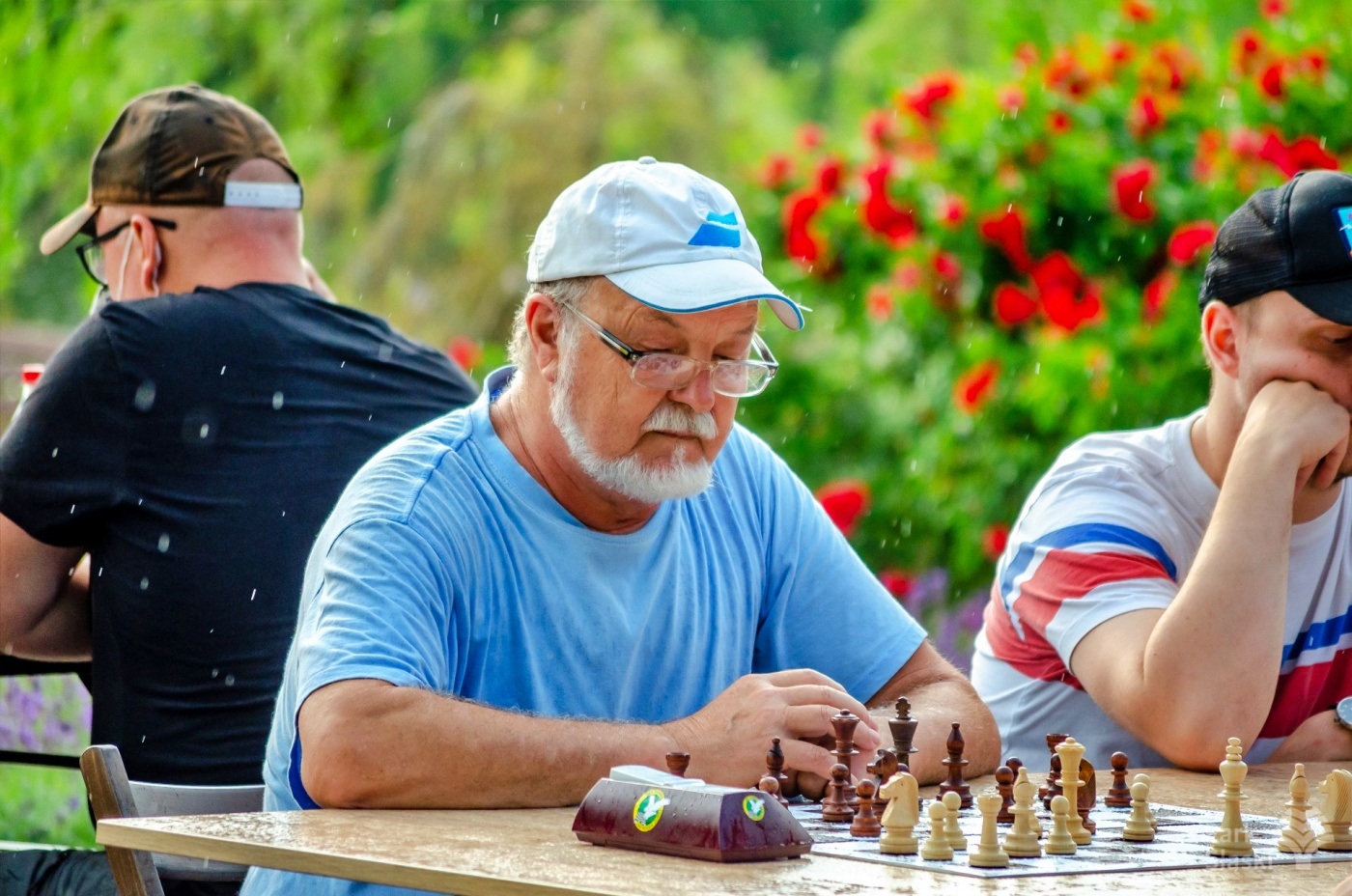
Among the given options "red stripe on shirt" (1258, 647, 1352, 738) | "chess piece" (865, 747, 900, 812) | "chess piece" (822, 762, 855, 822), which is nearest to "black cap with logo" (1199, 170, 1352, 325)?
"red stripe on shirt" (1258, 647, 1352, 738)

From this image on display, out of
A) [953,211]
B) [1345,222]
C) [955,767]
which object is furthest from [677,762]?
[953,211]

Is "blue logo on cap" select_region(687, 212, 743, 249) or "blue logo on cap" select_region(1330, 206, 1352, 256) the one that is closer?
"blue logo on cap" select_region(687, 212, 743, 249)

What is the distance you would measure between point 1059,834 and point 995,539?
4.11 metres

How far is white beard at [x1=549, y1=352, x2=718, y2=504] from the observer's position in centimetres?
296

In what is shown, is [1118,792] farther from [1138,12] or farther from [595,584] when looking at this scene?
[1138,12]

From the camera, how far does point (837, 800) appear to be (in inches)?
96.0

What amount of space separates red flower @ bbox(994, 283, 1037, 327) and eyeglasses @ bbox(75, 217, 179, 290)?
3256 millimetres

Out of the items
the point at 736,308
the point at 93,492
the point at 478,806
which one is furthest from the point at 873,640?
the point at 93,492

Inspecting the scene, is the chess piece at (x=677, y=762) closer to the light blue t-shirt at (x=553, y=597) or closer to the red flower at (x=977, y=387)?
the light blue t-shirt at (x=553, y=597)

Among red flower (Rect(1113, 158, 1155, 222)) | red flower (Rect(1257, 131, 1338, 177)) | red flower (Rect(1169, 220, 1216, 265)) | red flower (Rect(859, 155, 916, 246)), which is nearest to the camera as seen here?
red flower (Rect(1169, 220, 1216, 265))

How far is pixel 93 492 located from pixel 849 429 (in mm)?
4194

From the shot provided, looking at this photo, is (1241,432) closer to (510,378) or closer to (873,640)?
(873,640)

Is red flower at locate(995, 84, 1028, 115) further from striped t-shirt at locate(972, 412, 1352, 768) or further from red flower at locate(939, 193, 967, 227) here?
striped t-shirt at locate(972, 412, 1352, 768)

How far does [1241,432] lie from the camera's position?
11.3 feet
